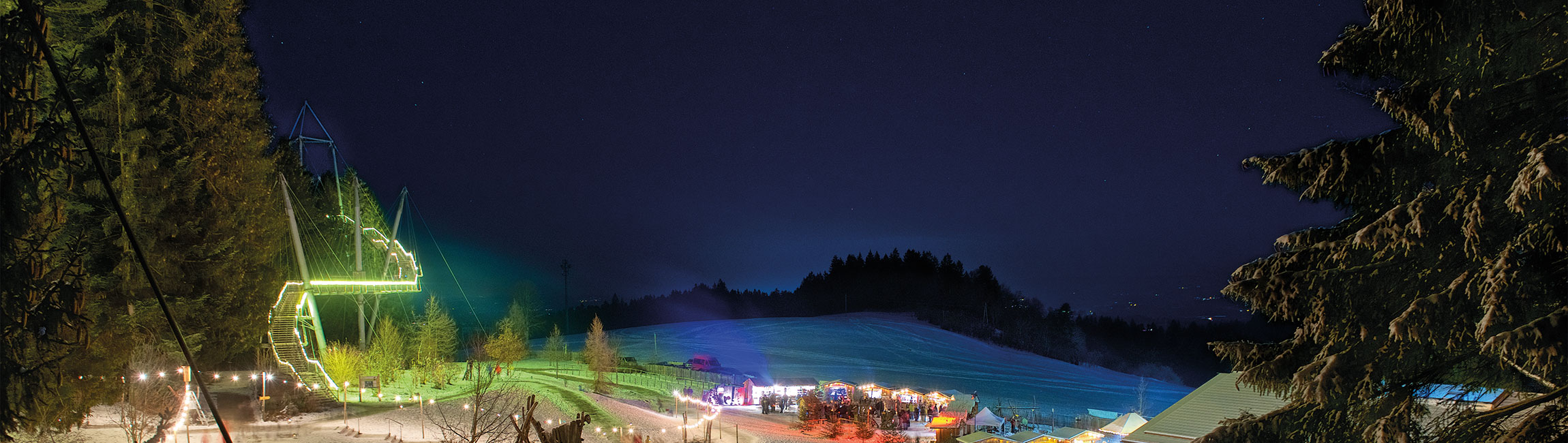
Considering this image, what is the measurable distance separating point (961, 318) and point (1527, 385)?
104 m

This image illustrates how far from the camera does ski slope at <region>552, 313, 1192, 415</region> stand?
54969 mm

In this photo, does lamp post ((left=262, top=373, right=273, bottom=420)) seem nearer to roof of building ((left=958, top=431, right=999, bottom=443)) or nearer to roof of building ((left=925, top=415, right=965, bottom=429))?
roof of building ((left=958, top=431, right=999, bottom=443))

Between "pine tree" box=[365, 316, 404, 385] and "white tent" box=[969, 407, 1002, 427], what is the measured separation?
26.3 meters

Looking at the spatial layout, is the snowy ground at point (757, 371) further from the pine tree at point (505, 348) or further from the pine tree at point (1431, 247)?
the pine tree at point (1431, 247)

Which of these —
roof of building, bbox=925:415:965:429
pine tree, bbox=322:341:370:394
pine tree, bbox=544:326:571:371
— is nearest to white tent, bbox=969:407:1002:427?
roof of building, bbox=925:415:965:429

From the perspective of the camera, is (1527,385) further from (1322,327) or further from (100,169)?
(100,169)

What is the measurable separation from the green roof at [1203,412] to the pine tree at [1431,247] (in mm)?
5663

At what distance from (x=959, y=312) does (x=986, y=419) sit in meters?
82.2

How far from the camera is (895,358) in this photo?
2810 inches

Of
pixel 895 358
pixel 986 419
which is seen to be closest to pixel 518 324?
pixel 895 358

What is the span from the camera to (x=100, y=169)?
3.62 meters

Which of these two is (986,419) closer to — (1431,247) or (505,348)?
(505,348)

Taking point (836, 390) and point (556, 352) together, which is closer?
point (836, 390)

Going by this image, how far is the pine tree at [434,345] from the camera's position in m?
38.7
